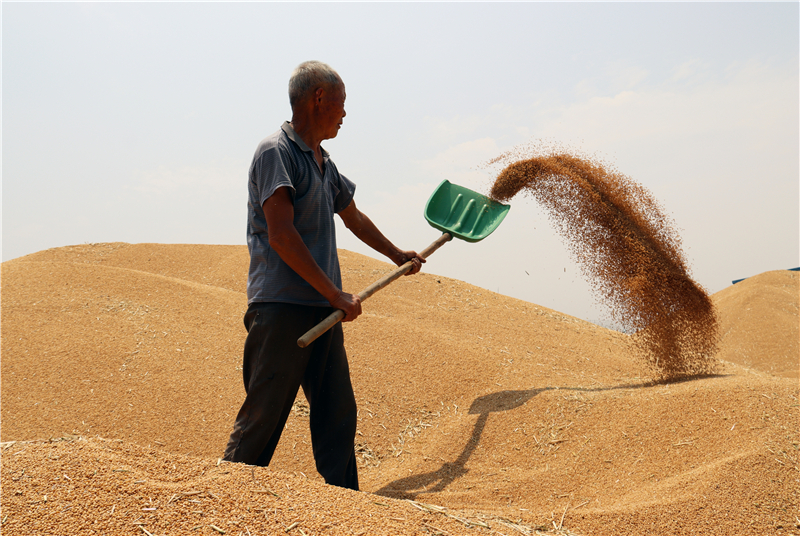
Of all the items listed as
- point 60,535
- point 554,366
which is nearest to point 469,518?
point 60,535

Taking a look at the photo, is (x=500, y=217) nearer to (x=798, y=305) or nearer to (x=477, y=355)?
(x=477, y=355)

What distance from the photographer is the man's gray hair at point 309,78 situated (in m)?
1.93

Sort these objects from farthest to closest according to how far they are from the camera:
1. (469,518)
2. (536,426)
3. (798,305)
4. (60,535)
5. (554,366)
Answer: (798,305), (554,366), (536,426), (469,518), (60,535)

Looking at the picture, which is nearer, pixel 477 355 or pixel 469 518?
pixel 469 518

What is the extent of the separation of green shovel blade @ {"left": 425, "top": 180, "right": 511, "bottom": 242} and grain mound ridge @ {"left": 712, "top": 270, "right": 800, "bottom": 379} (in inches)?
137

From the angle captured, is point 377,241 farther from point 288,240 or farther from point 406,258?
point 288,240

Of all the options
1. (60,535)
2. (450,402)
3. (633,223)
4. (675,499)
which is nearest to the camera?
(60,535)

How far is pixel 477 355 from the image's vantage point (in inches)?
141

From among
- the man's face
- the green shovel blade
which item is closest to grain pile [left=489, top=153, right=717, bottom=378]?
the green shovel blade

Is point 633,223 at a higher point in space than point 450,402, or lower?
higher

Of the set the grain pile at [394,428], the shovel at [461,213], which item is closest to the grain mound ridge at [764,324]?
the grain pile at [394,428]

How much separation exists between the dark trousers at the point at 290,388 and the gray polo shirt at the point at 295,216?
0.06 meters

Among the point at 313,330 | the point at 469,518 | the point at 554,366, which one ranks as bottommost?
the point at 469,518

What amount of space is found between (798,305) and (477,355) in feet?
17.1
